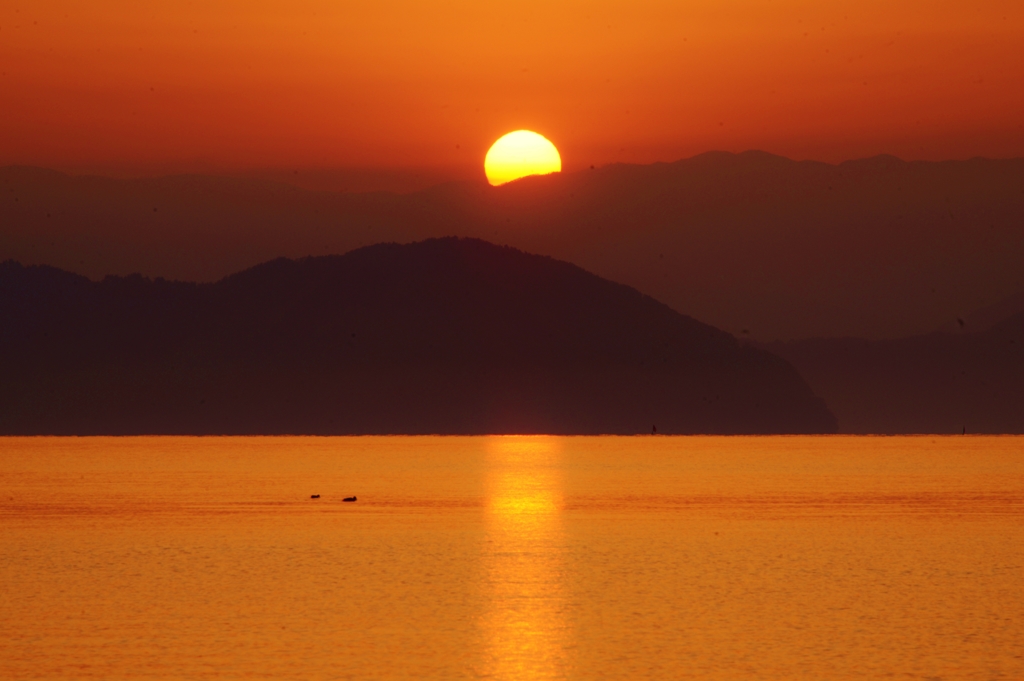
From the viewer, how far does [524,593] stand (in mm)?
36344

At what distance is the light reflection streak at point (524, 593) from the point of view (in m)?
27.0

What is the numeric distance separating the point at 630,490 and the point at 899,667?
2627 inches

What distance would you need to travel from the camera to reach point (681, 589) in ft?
123

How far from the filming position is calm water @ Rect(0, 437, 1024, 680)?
1070 inches

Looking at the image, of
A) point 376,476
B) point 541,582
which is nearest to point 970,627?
point 541,582

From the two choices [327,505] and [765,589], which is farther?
[327,505]

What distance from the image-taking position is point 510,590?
36.9 metres

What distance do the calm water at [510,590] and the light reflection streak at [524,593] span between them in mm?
99

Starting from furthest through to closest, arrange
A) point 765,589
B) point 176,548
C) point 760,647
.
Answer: point 176,548, point 765,589, point 760,647

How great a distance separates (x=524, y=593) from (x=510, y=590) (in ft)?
2.13

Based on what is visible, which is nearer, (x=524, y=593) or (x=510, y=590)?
(x=524, y=593)

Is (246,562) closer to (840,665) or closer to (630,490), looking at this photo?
(840,665)

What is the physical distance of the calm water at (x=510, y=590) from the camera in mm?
27172

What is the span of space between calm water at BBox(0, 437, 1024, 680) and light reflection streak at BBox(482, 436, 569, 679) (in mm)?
99
